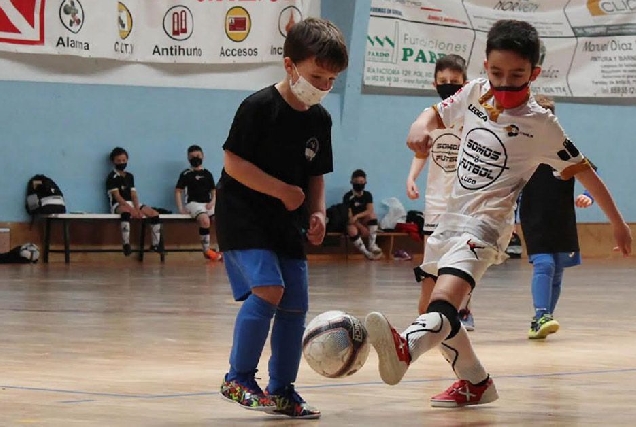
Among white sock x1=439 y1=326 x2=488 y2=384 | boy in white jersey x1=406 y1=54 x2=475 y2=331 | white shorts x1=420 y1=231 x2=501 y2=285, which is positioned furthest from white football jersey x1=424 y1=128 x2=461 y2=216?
white sock x1=439 y1=326 x2=488 y2=384

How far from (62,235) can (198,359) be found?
38.1ft

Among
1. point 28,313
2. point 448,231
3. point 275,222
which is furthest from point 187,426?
point 28,313

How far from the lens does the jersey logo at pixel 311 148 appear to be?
461cm

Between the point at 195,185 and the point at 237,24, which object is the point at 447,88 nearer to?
the point at 195,185

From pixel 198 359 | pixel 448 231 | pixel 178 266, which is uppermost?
pixel 448 231

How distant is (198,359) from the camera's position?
628 cm

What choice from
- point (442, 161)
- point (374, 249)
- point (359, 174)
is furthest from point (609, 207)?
point (374, 249)

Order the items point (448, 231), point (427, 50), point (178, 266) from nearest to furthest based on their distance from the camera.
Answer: point (448, 231) < point (178, 266) < point (427, 50)

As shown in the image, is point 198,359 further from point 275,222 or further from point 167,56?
point 167,56

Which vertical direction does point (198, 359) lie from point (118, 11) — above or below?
below

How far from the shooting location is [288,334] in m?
4.56

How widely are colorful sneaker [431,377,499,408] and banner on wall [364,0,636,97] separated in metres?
14.8

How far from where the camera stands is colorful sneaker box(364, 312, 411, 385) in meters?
4.20

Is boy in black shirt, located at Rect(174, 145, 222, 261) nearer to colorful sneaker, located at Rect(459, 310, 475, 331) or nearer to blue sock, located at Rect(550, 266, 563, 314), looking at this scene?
blue sock, located at Rect(550, 266, 563, 314)
